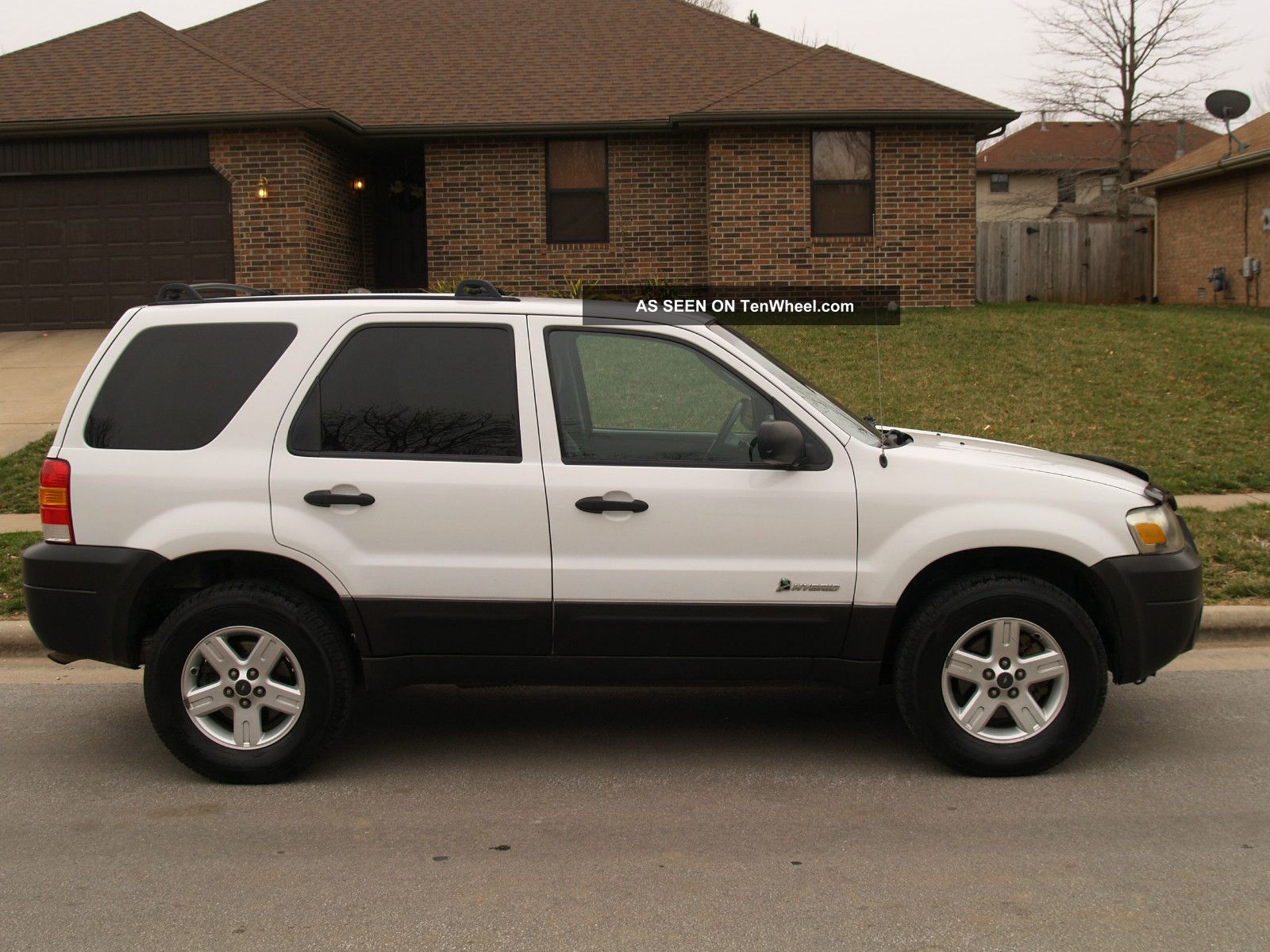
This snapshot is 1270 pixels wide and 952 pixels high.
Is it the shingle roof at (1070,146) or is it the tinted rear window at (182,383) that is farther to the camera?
the shingle roof at (1070,146)

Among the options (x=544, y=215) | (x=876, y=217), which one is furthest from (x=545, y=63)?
(x=876, y=217)

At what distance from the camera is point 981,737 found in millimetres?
4633

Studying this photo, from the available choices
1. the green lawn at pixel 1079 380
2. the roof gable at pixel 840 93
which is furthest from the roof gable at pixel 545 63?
the green lawn at pixel 1079 380

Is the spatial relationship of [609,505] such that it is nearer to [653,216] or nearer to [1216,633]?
Result: [1216,633]

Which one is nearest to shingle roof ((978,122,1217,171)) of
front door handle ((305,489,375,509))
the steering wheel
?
the steering wheel

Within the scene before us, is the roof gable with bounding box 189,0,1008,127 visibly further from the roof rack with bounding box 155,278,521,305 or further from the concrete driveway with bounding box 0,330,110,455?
the roof rack with bounding box 155,278,521,305

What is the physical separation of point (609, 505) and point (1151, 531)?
2.06m

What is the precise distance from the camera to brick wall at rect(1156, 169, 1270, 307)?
24359 mm

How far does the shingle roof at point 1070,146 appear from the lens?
4456 cm

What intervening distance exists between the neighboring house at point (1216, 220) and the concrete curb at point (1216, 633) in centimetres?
1944

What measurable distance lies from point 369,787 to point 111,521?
1.42 metres

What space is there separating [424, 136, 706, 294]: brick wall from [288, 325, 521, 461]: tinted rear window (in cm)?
1468

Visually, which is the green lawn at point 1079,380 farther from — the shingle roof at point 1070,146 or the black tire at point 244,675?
the shingle roof at point 1070,146

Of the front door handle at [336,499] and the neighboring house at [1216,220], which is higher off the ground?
the neighboring house at [1216,220]
